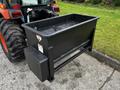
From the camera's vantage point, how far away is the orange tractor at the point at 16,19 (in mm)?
2196

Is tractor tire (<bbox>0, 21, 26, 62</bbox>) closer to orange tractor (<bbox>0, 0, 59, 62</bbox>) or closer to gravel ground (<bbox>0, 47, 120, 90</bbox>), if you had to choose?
orange tractor (<bbox>0, 0, 59, 62</bbox>)

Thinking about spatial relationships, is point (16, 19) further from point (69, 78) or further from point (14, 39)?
point (69, 78)

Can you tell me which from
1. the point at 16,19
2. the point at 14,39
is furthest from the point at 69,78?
the point at 16,19

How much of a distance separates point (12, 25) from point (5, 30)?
0.49 ft

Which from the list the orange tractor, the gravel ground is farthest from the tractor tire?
the gravel ground

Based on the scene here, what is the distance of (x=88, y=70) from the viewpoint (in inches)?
92.0

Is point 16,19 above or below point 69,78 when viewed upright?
above

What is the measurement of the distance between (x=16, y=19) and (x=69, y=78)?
1.45 meters

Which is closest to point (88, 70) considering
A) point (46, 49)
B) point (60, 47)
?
point (60, 47)

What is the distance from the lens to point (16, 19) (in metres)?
2.40

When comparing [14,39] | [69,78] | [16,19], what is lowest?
[69,78]

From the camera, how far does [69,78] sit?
84.7 inches

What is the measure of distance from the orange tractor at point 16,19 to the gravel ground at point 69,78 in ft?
0.86

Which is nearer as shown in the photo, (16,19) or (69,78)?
(69,78)
